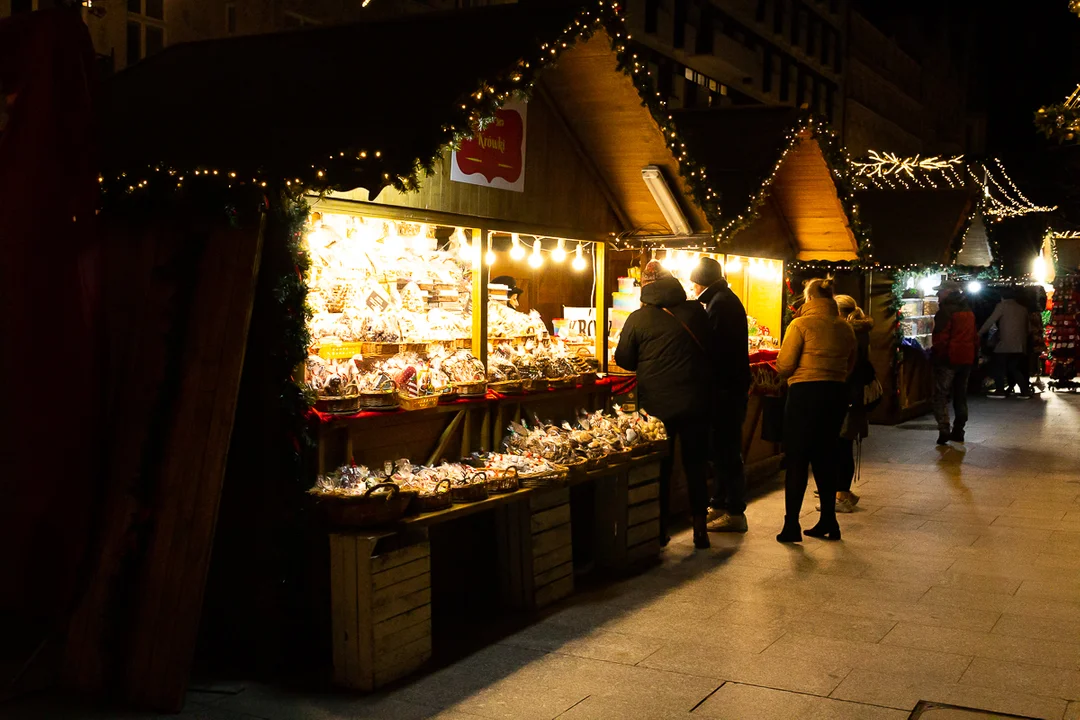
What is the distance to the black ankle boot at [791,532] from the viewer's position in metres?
8.42

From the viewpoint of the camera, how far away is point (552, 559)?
22.0 ft

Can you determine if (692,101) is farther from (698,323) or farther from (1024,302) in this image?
(698,323)

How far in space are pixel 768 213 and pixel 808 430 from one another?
479 cm

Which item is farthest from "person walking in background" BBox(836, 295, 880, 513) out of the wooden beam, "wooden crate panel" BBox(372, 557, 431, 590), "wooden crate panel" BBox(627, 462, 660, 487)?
"wooden crate panel" BBox(372, 557, 431, 590)

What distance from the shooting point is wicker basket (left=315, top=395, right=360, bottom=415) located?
5.68m

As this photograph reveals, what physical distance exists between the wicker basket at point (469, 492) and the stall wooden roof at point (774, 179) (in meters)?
4.55

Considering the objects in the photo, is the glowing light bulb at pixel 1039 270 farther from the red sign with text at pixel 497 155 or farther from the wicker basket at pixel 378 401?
the wicker basket at pixel 378 401

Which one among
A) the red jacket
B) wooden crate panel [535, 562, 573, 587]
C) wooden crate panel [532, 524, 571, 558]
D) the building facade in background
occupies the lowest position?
wooden crate panel [535, 562, 573, 587]

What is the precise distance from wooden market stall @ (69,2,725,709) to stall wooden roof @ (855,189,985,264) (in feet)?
37.2

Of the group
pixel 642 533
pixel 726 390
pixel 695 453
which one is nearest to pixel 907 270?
pixel 726 390

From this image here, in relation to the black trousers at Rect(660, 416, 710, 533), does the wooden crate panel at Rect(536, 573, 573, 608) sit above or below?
below

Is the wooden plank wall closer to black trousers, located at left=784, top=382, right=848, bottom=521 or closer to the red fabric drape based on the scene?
the red fabric drape

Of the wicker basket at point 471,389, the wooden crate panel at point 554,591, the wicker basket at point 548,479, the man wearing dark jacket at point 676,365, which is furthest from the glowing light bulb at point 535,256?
the wooden crate panel at point 554,591

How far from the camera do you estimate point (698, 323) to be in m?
8.18
